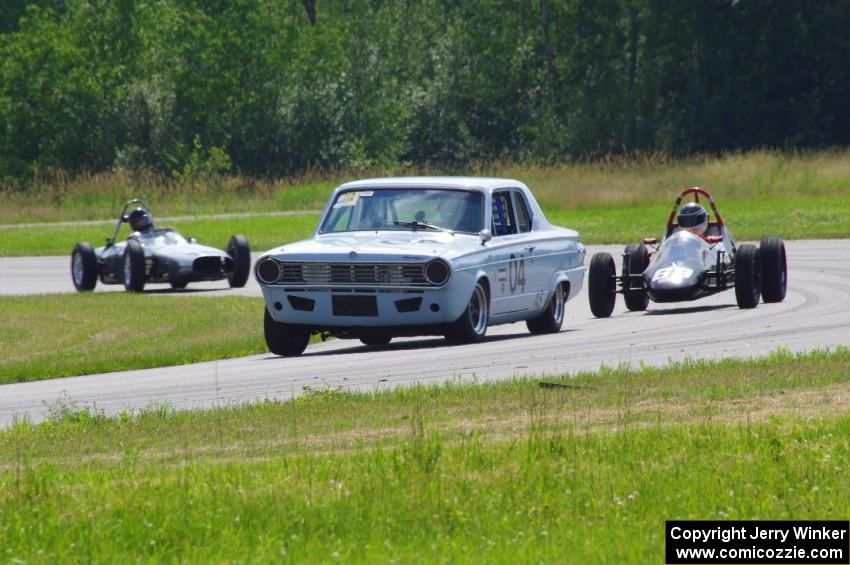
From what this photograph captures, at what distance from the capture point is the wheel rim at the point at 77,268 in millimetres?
25125

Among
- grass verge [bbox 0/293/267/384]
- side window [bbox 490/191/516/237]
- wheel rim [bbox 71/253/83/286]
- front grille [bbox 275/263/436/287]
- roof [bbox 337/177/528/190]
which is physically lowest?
wheel rim [bbox 71/253/83/286]

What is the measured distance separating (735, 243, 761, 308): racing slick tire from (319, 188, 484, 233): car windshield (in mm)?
3718

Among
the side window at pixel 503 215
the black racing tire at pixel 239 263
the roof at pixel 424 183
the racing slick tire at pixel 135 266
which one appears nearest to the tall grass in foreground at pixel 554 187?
the black racing tire at pixel 239 263

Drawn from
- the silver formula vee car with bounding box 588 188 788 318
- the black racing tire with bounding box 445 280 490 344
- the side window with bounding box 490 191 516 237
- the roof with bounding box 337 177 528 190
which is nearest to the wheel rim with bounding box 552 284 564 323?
the side window with bounding box 490 191 516 237

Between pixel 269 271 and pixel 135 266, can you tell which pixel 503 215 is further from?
pixel 135 266

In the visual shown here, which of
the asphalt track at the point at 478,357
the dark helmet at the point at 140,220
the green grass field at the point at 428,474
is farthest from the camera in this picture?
the dark helmet at the point at 140,220

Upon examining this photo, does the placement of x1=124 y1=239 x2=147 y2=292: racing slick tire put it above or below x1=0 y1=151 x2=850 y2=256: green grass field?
above

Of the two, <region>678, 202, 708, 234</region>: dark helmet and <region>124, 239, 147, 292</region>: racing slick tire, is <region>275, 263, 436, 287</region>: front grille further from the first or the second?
<region>124, 239, 147, 292</region>: racing slick tire

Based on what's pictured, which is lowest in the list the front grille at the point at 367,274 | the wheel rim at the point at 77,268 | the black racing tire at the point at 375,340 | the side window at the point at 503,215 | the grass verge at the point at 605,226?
the grass verge at the point at 605,226

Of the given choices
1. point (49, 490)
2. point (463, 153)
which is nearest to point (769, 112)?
point (463, 153)

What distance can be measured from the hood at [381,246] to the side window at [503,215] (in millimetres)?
673

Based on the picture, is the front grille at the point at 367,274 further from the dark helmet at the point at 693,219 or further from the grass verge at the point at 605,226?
the grass verge at the point at 605,226

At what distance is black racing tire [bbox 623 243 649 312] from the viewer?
1889 cm

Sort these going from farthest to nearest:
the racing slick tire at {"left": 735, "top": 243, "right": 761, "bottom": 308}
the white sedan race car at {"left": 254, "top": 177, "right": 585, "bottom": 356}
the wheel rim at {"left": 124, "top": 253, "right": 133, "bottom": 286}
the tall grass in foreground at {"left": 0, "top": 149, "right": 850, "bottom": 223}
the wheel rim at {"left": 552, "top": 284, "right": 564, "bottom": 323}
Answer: the tall grass in foreground at {"left": 0, "top": 149, "right": 850, "bottom": 223} → the wheel rim at {"left": 124, "top": 253, "right": 133, "bottom": 286} → the racing slick tire at {"left": 735, "top": 243, "right": 761, "bottom": 308} → the wheel rim at {"left": 552, "top": 284, "right": 564, "bottom": 323} → the white sedan race car at {"left": 254, "top": 177, "right": 585, "bottom": 356}
